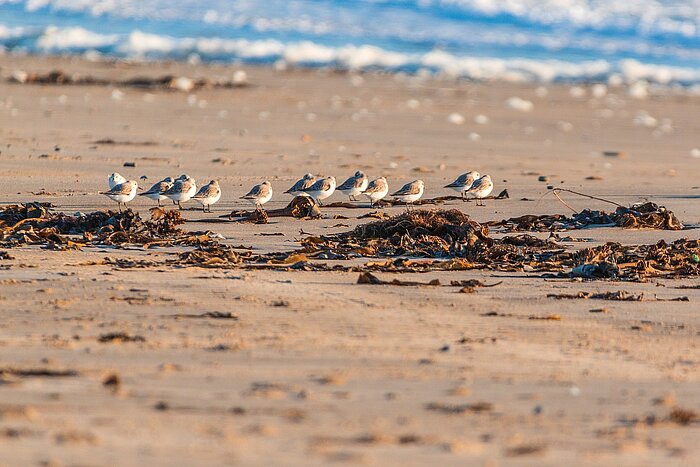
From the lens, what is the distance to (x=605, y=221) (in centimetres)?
1037

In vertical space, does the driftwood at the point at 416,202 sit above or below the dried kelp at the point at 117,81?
below

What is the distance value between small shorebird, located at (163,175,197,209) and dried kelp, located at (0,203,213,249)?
1.22 meters

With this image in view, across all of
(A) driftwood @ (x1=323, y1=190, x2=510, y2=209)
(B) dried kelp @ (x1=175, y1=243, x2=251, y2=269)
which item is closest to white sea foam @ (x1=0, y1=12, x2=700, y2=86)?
(A) driftwood @ (x1=323, y1=190, x2=510, y2=209)

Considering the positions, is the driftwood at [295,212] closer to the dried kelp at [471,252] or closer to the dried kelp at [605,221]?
the dried kelp at [471,252]

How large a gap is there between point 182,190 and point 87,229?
1797mm

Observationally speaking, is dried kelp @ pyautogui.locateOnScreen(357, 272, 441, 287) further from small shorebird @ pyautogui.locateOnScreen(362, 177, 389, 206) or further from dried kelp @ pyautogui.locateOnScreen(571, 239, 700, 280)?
small shorebird @ pyautogui.locateOnScreen(362, 177, 389, 206)

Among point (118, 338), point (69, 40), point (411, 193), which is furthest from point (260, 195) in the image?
point (69, 40)

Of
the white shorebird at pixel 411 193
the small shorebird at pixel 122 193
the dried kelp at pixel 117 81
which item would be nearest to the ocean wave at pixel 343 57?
the dried kelp at pixel 117 81

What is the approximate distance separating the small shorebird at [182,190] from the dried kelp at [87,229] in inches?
48.2

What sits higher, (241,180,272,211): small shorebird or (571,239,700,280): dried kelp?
(241,180,272,211): small shorebird

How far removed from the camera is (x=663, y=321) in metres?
6.74

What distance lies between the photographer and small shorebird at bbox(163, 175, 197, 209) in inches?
435

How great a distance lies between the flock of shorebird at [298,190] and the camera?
10961 mm

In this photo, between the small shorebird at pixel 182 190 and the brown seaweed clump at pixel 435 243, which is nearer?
the brown seaweed clump at pixel 435 243
